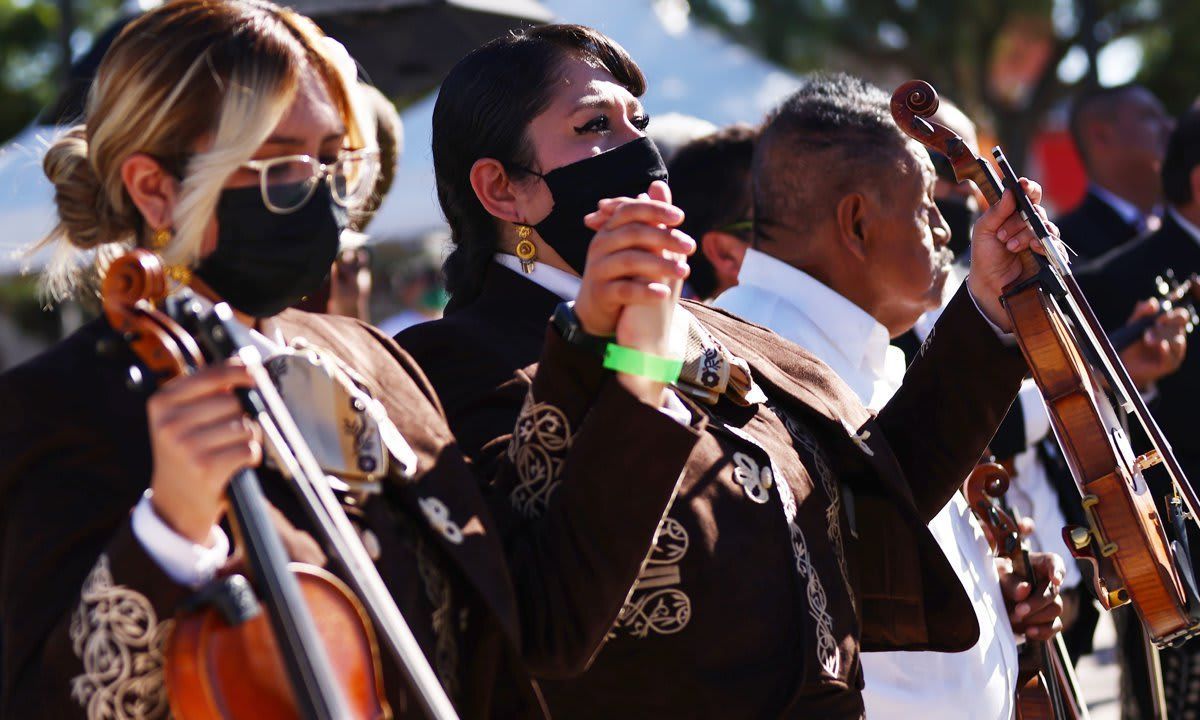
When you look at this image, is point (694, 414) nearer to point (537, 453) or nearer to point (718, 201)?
point (537, 453)

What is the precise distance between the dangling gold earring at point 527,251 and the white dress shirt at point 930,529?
0.94m

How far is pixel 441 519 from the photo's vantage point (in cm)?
196

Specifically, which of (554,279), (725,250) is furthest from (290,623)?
(725,250)

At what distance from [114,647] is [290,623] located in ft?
0.87

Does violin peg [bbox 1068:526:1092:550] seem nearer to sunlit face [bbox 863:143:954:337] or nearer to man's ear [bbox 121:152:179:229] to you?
sunlit face [bbox 863:143:954:337]

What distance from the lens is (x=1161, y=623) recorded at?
275cm

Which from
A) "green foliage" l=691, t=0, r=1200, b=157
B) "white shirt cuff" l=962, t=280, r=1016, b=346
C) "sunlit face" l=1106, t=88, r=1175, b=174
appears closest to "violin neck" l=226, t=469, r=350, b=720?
"white shirt cuff" l=962, t=280, r=1016, b=346

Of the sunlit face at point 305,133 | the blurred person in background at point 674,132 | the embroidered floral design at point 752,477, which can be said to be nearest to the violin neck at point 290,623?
the sunlit face at point 305,133

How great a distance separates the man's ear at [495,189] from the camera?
8.57 feet

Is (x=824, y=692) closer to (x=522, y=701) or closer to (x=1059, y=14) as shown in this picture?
(x=522, y=701)

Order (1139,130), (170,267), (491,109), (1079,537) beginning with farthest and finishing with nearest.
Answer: (1139,130), (1079,537), (491,109), (170,267)

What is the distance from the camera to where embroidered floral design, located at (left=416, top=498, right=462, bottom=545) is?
1952mm

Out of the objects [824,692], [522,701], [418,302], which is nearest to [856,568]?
[824,692]

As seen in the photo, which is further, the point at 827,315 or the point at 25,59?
the point at 25,59
